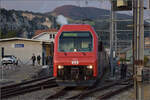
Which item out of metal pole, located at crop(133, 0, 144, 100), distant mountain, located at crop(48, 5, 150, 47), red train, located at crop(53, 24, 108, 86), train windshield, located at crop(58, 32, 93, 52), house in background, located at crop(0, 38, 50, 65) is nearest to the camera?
metal pole, located at crop(133, 0, 144, 100)

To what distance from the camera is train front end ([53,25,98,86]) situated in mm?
13727

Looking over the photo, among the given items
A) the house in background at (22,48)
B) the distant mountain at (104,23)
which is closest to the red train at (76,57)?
the distant mountain at (104,23)

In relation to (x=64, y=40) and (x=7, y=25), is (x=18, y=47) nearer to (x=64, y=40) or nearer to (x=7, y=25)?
(x=64, y=40)

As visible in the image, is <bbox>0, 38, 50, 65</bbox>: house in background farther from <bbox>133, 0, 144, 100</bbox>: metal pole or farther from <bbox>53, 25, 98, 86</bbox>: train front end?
<bbox>133, 0, 144, 100</bbox>: metal pole

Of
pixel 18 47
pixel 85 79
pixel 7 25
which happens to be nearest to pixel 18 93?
pixel 85 79

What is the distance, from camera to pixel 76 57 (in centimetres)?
1382

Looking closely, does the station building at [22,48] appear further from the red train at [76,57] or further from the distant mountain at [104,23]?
the red train at [76,57]

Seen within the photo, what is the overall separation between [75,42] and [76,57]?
0.86m

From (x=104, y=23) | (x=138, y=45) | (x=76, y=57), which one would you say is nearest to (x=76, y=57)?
(x=76, y=57)

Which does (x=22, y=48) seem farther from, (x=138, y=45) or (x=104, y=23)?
(x=138, y=45)

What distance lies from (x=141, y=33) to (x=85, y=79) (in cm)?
636

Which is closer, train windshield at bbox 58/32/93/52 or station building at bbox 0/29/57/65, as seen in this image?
train windshield at bbox 58/32/93/52

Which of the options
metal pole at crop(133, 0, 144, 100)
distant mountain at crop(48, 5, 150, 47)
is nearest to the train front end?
distant mountain at crop(48, 5, 150, 47)

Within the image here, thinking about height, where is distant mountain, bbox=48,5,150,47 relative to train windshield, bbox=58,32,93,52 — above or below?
above
